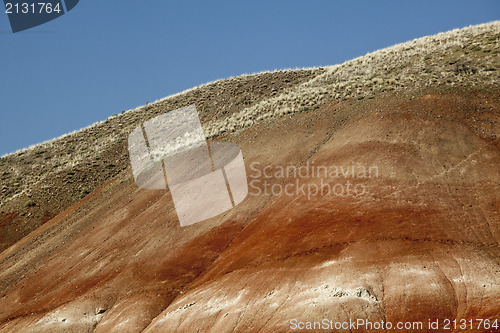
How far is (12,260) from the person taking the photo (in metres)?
25.0

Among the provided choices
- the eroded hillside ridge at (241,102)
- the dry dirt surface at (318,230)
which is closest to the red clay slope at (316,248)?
the dry dirt surface at (318,230)

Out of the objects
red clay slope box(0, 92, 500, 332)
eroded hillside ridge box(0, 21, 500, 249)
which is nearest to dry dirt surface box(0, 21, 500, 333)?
red clay slope box(0, 92, 500, 332)

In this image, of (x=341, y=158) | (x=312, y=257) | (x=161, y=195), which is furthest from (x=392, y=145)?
(x=161, y=195)

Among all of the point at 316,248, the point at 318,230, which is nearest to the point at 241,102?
the point at 318,230

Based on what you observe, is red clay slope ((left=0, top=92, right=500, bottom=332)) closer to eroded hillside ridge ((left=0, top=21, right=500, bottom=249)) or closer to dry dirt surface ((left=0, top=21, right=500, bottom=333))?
dry dirt surface ((left=0, top=21, right=500, bottom=333))

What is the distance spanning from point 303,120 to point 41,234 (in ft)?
65.3

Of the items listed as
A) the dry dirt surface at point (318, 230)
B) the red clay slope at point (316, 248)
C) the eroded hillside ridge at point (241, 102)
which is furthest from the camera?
the eroded hillside ridge at point (241, 102)

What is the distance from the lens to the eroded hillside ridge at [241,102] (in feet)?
92.7

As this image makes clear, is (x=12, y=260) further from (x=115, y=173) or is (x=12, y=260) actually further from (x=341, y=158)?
(x=341, y=158)

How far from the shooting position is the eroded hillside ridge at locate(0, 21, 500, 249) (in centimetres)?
2825

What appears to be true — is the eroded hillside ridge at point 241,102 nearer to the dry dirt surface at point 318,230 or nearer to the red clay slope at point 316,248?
the dry dirt surface at point 318,230

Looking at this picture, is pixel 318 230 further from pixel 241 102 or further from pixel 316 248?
pixel 241 102

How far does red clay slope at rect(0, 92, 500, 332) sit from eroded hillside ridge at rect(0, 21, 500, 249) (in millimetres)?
4420

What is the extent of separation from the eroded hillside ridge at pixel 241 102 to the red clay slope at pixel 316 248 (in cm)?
442
